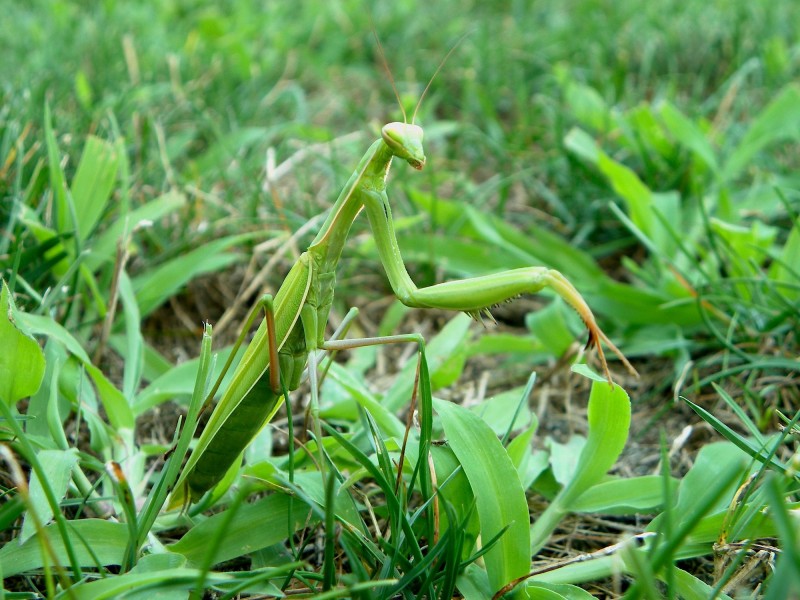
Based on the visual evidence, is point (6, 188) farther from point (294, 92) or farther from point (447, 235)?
point (294, 92)

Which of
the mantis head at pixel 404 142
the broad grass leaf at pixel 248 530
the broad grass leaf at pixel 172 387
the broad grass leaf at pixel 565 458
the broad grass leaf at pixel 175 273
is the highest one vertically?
the mantis head at pixel 404 142

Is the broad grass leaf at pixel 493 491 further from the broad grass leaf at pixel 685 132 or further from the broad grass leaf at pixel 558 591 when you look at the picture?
the broad grass leaf at pixel 685 132

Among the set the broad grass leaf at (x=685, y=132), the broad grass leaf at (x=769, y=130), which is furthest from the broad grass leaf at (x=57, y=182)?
the broad grass leaf at (x=769, y=130)

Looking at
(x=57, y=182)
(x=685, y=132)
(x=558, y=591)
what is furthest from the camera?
(x=685, y=132)

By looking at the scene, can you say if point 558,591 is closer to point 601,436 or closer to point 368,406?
point 601,436

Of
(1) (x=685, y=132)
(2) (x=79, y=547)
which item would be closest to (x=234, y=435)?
(2) (x=79, y=547)

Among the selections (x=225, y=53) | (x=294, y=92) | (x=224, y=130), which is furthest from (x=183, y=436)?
(x=225, y=53)

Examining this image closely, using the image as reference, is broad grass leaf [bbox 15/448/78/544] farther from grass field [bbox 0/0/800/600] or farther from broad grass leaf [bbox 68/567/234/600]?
broad grass leaf [bbox 68/567/234/600]

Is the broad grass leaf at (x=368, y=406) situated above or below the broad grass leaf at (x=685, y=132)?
below
